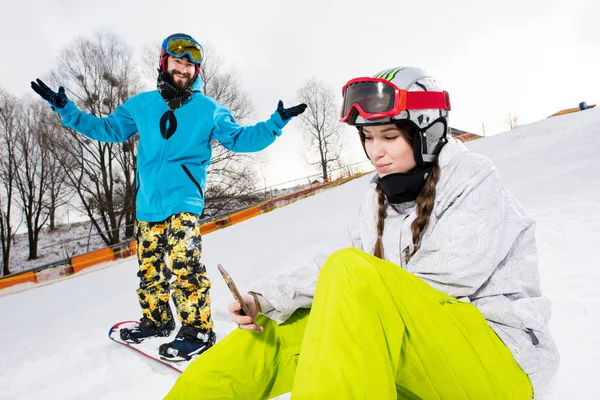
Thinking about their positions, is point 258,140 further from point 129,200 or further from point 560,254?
point 129,200

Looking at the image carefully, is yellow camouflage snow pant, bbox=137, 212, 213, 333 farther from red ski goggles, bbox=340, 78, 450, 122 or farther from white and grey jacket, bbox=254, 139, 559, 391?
red ski goggles, bbox=340, 78, 450, 122

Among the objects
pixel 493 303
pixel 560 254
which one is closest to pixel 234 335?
pixel 493 303

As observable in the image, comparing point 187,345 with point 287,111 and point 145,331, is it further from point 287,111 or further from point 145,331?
point 287,111

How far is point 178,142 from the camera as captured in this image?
107 inches

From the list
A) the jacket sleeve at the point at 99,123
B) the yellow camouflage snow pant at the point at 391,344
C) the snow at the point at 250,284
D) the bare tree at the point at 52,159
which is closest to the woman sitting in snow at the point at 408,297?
the yellow camouflage snow pant at the point at 391,344

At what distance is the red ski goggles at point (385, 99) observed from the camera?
148 cm

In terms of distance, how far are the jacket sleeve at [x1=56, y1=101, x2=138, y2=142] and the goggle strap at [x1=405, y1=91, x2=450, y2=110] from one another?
237 centimetres

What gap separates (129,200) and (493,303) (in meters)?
19.0

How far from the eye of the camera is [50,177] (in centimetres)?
1783

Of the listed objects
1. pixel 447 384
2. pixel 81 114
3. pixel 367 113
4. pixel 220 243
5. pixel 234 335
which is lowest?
pixel 220 243

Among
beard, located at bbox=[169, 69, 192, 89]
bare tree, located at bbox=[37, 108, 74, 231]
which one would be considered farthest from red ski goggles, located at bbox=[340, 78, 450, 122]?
bare tree, located at bbox=[37, 108, 74, 231]

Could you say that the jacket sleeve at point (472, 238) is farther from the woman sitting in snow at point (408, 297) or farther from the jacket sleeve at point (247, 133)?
the jacket sleeve at point (247, 133)

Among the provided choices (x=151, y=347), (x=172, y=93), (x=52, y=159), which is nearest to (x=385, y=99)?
(x=172, y=93)

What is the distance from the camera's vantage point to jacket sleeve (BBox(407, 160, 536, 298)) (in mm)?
1165
